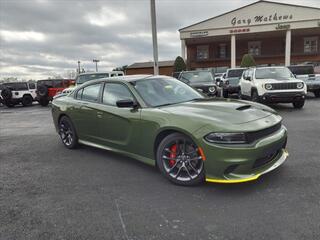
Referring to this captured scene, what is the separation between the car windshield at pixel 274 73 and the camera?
11.1m

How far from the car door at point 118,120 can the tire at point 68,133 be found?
1.15 m

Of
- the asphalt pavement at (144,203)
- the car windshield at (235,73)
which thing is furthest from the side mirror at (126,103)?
the car windshield at (235,73)

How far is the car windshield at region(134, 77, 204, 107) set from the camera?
4629 mm

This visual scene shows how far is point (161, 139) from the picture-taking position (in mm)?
4195

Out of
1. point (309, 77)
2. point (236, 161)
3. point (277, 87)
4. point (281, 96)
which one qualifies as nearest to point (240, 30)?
point (309, 77)

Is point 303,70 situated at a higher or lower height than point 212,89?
higher

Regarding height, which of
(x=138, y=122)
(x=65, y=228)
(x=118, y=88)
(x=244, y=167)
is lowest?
(x=65, y=228)

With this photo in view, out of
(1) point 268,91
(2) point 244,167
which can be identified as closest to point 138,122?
(2) point 244,167

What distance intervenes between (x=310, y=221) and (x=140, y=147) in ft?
8.07

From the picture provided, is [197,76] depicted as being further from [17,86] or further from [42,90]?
[17,86]

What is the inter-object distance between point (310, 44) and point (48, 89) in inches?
1241

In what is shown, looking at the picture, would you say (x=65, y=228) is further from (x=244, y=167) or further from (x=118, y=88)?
(x=118, y=88)

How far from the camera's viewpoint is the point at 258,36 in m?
35.1

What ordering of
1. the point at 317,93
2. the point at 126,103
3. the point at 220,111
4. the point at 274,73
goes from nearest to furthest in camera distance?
1. the point at 220,111
2. the point at 126,103
3. the point at 274,73
4. the point at 317,93
